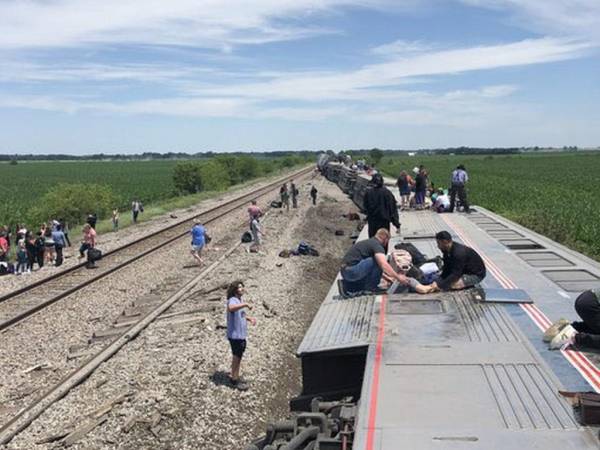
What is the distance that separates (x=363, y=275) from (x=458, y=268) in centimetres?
132

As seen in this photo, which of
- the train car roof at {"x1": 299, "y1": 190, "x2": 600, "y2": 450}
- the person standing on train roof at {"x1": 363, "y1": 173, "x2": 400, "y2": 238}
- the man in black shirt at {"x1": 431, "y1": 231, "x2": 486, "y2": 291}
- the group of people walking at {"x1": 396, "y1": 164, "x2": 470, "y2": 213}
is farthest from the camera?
the group of people walking at {"x1": 396, "y1": 164, "x2": 470, "y2": 213}

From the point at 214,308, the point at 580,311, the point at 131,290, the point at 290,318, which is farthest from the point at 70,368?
the point at 580,311

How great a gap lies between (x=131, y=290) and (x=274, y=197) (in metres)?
31.8

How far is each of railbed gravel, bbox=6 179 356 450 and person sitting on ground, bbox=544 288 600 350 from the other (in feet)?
A: 12.7

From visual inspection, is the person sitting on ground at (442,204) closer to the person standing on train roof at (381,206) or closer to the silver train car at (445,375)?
the person standing on train roof at (381,206)

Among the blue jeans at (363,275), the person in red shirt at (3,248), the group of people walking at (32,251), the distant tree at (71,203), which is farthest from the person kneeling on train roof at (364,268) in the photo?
the distant tree at (71,203)

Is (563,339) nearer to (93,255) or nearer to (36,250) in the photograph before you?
(93,255)

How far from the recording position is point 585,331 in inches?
283

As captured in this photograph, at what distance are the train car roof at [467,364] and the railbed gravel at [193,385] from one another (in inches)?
67.3

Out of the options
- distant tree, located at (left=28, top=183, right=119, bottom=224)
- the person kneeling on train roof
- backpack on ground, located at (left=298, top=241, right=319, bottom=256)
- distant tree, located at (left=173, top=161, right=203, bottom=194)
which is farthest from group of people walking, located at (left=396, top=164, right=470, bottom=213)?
distant tree, located at (left=173, top=161, right=203, bottom=194)

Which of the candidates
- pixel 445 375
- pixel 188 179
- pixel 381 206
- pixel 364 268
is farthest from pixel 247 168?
pixel 445 375

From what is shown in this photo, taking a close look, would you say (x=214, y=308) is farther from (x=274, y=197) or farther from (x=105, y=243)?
(x=274, y=197)

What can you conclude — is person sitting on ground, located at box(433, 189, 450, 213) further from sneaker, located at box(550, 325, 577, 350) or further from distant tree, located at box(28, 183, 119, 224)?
distant tree, located at box(28, 183, 119, 224)

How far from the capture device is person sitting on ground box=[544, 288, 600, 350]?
698cm
